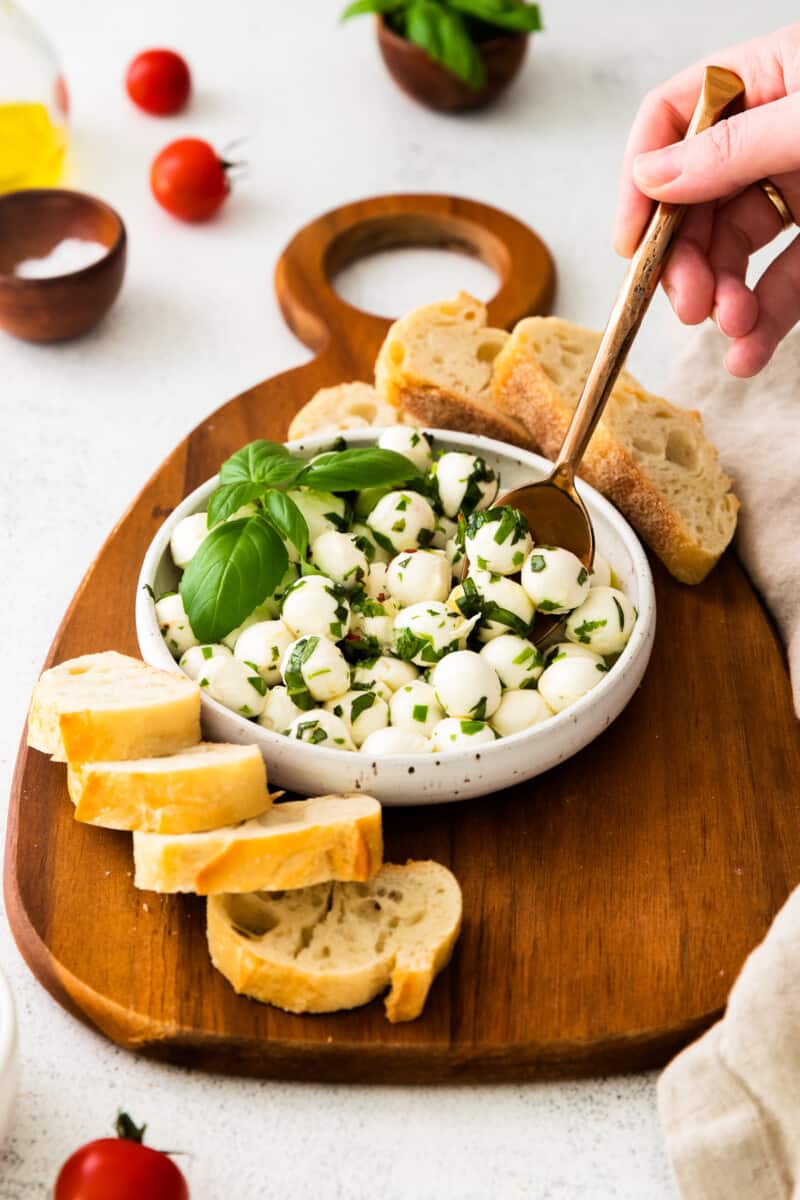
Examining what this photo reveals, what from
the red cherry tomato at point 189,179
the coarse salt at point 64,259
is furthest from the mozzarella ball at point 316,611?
the red cherry tomato at point 189,179

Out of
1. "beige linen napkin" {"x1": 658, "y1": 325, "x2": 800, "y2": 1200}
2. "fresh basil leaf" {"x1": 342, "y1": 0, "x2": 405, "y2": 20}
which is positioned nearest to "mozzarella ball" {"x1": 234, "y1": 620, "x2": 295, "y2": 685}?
"beige linen napkin" {"x1": 658, "y1": 325, "x2": 800, "y2": 1200}

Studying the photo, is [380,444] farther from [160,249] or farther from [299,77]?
[299,77]

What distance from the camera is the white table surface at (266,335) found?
73.1 inches

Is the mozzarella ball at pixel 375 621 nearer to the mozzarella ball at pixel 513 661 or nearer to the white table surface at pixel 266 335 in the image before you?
the mozzarella ball at pixel 513 661

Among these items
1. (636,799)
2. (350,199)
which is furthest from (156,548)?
(350,199)

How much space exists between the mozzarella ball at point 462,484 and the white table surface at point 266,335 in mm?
738

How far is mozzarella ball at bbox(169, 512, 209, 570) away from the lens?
7.60 ft

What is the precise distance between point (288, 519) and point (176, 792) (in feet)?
1.67

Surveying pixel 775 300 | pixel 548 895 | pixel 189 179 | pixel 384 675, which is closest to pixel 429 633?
pixel 384 675

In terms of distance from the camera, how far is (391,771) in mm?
2033

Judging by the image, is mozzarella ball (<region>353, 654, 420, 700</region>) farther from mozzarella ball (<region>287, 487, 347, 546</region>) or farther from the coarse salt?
the coarse salt

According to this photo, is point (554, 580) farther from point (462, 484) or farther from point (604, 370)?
point (604, 370)

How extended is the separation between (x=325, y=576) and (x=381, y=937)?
1.99 feet

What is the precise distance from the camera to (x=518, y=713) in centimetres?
215
